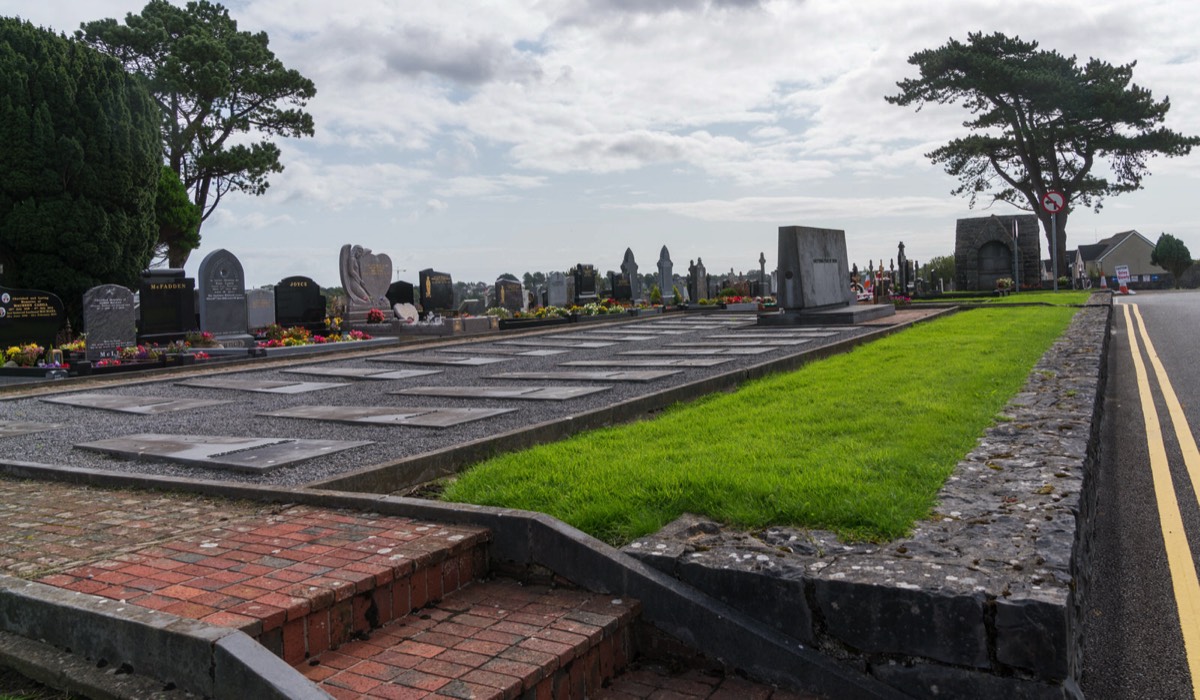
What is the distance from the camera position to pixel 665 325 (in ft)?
71.6

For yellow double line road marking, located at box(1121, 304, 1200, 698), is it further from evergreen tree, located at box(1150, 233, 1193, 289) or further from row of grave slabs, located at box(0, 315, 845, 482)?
evergreen tree, located at box(1150, 233, 1193, 289)

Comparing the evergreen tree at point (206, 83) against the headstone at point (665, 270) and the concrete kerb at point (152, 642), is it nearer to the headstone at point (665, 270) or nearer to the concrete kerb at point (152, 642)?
the headstone at point (665, 270)

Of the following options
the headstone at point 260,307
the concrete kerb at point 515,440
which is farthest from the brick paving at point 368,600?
the headstone at point 260,307

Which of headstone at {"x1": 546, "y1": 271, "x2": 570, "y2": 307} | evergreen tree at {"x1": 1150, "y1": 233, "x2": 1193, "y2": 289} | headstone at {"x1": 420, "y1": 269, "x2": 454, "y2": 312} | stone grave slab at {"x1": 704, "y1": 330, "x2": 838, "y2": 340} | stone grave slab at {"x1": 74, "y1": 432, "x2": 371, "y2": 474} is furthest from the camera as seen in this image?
evergreen tree at {"x1": 1150, "y1": 233, "x2": 1193, "y2": 289}

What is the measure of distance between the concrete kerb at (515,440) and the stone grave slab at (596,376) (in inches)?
40.3

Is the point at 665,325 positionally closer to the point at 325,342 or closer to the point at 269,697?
the point at 325,342

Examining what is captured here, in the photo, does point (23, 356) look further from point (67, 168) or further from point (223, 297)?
point (67, 168)

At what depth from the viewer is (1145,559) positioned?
14.1 feet

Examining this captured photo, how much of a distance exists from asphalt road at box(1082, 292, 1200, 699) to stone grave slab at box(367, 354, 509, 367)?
27.1 ft

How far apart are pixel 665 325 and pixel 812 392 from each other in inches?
562

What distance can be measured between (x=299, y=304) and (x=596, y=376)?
1365cm

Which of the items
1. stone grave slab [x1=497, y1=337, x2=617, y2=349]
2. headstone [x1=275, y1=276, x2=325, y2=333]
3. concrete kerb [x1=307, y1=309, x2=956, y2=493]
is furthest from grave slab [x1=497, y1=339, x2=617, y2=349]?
headstone [x1=275, y1=276, x2=325, y2=333]

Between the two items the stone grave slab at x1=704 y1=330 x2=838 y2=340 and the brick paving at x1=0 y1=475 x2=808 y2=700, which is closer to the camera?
the brick paving at x1=0 y1=475 x2=808 y2=700

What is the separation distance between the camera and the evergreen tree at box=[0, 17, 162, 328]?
22.3 m
